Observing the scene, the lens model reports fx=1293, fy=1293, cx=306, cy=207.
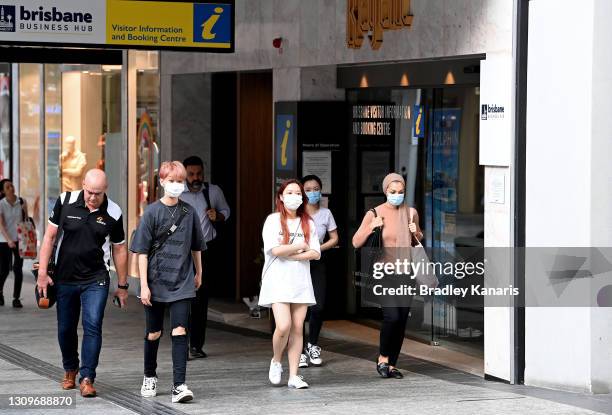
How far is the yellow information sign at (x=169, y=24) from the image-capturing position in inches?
509

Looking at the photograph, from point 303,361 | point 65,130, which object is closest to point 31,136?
point 65,130

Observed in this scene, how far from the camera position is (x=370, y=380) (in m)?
11.2

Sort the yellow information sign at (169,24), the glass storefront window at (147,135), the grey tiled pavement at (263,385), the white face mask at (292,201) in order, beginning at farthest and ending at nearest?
1. the glass storefront window at (147,135)
2. the yellow information sign at (169,24)
3. the white face mask at (292,201)
4. the grey tiled pavement at (263,385)

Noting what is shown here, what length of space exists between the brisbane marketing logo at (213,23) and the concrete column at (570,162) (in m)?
3.76

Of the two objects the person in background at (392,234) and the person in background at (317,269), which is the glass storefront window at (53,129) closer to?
the person in background at (317,269)

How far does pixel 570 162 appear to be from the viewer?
10.3 metres

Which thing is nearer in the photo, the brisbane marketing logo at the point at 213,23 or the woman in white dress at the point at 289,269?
the woman in white dress at the point at 289,269

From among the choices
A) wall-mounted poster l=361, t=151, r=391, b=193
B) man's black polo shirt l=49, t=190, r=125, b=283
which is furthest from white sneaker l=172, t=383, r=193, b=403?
wall-mounted poster l=361, t=151, r=391, b=193

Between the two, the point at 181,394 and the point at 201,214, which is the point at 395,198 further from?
the point at 181,394

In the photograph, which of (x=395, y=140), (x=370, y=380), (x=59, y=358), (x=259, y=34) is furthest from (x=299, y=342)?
(x=259, y=34)

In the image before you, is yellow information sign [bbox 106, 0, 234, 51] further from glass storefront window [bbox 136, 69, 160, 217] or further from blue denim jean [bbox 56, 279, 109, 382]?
glass storefront window [bbox 136, 69, 160, 217]

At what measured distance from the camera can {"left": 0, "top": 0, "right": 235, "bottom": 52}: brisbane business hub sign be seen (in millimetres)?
Result: 12586

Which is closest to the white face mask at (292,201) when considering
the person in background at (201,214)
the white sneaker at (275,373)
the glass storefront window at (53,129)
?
the white sneaker at (275,373)

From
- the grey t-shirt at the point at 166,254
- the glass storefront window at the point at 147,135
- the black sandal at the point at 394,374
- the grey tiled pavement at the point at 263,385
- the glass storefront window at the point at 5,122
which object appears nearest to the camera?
the grey tiled pavement at the point at 263,385
